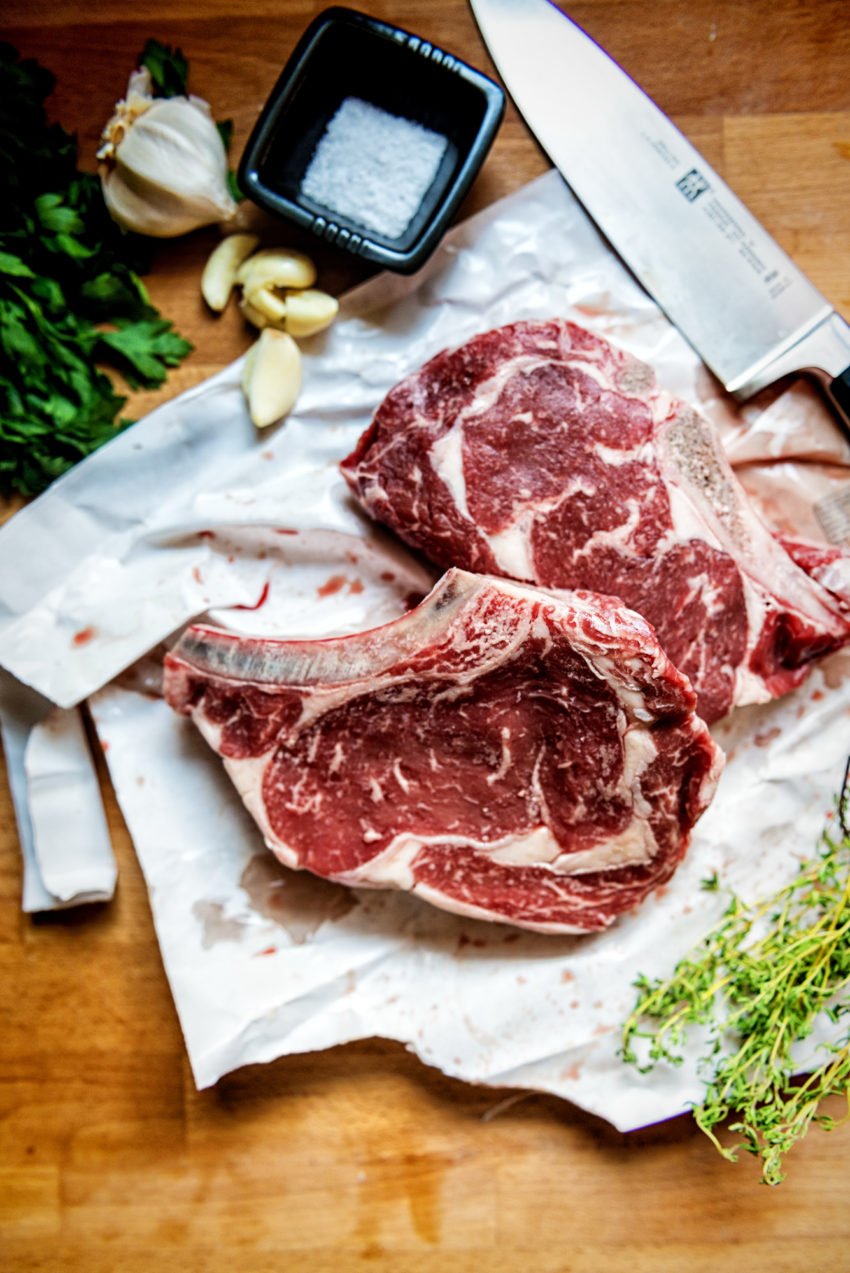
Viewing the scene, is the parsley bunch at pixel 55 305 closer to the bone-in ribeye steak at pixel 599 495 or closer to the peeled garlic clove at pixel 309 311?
the peeled garlic clove at pixel 309 311

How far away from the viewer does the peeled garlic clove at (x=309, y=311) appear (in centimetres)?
217

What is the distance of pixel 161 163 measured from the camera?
2107 mm

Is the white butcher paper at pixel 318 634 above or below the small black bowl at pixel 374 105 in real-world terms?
below

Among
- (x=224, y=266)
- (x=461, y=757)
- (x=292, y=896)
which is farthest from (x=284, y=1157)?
(x=224, y=266)

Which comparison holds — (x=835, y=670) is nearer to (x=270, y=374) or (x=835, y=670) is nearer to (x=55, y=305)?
(x=270, y=374)

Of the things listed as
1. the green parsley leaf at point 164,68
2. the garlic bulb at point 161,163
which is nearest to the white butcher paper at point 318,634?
the garlic bulb at point 161,163

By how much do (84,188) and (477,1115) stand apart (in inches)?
86.0

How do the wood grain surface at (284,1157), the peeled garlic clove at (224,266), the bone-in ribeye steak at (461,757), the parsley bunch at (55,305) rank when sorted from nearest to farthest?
the bone-in ribeye steak at (461,757) < the parsley bunch at (55,305) < the peeled garlic clove at (224,266) < the wood grain surface at (284,1157)

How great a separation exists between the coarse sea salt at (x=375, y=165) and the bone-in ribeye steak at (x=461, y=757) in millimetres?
841

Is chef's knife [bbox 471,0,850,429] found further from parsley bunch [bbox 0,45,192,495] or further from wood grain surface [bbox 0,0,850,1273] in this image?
parsley bunch [bbox 0,45,192,495]

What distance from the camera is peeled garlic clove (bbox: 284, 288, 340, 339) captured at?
2.17 metres

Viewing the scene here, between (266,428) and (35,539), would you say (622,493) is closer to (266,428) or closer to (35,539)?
(266,428)

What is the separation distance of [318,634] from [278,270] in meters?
0.77

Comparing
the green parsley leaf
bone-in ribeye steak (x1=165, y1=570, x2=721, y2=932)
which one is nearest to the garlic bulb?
the green parsley leaf
